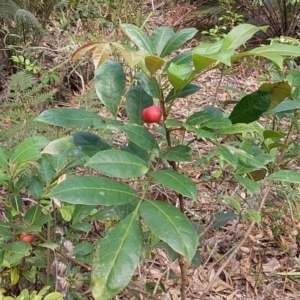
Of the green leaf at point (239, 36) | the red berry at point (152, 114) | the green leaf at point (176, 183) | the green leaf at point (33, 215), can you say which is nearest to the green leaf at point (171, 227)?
the green leaf at point (176, 183)

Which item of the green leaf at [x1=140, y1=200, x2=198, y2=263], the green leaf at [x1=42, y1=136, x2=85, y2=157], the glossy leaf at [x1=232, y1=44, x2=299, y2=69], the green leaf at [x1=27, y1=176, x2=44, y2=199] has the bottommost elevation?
the green leaf at [x1=27, y1=176, x2=44, y2=199]

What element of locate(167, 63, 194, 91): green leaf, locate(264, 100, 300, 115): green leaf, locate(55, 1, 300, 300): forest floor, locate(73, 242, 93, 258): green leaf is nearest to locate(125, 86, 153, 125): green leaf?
locate(167, 63, 194, 91): green leaf

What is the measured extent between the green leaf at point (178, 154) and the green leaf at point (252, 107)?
10 cm

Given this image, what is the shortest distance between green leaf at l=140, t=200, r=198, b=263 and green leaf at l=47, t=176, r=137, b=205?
0.12 feet

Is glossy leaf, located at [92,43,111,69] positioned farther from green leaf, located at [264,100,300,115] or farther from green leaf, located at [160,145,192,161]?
green leaf, located at [264,100,300,115]

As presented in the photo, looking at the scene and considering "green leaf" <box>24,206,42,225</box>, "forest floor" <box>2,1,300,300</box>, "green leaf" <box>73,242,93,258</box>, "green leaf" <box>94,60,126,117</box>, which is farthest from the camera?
"forest floor" <box>2,1,300,300</box>

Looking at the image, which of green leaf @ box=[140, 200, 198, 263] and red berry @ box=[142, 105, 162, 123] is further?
red berry @ box=[142, 105, 162, 123]

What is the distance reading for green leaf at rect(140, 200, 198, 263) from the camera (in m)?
0.56

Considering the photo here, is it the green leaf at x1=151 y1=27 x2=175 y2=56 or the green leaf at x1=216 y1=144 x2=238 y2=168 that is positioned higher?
the green leaf at x1=151 y1=27 x2=175 y2=56

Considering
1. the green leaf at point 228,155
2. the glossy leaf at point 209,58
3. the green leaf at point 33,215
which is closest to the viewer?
the glossy leaf at point 209,58

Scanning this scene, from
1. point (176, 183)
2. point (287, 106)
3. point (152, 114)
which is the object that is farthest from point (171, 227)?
point (287, 106)

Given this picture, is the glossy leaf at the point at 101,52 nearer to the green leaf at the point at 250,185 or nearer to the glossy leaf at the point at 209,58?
the glossy leaf at the point at 209,58

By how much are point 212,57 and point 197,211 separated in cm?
129

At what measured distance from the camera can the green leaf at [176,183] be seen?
1.97ft
